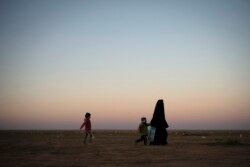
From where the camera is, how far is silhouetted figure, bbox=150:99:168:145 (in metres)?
24.1

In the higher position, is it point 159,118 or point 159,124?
point 159,118

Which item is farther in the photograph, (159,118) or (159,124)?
(159,118)

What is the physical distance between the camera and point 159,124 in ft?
79.3

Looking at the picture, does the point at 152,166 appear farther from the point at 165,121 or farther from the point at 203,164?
the point at 165,121

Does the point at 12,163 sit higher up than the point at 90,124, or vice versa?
the point at 90,124

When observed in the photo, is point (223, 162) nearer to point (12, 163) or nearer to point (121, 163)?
point (121, 163)

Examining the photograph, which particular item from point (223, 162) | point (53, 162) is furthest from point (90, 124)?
point (223, 162)

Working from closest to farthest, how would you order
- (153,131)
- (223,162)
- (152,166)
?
(152,166) < (223,162) < (153,131)

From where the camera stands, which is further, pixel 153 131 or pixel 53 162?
pixel 153 131

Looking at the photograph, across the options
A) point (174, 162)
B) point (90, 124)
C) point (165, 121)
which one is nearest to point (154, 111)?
point (165, 121)

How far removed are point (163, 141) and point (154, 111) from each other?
6.43ft

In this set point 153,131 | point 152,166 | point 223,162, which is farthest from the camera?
point 153,131

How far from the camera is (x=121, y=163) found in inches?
517

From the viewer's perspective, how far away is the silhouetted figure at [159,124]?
24.1 meters
